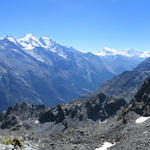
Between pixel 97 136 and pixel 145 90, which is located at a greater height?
pixel 145 90

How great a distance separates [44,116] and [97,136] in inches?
2684

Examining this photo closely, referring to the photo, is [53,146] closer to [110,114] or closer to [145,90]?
[145,90]

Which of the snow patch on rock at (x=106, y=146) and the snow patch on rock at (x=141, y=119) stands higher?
the snow patch on rock at (x=141, y=119)

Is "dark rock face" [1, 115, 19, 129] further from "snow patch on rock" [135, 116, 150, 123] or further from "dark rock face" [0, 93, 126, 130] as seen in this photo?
"snow patch on rock" [135, 116, 150, 123]

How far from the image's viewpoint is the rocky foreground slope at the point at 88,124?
2888 inches

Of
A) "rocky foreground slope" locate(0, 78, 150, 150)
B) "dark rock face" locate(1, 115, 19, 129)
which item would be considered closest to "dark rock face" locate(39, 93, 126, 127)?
"rocky foreground slope" locate(0, 78, 150, 150)

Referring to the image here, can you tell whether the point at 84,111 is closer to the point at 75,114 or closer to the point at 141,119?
the point at 75,114

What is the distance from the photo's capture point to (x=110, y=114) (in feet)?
460

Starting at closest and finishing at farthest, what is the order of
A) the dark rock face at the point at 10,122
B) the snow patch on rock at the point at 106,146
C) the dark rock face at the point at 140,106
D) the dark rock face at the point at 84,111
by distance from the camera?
the snow patch on rock at the point at 106,146
the dark rock face at the point at 140,106
the dark rock face at the point at 84,111
the dark rock face at the point at 10,122

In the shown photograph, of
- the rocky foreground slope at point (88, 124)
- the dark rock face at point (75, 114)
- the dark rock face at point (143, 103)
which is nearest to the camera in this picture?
the rocky foreground slope at point (88, 124)

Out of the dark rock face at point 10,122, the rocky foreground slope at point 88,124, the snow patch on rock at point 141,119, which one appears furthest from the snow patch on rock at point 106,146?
the dark rock face at point 10,122

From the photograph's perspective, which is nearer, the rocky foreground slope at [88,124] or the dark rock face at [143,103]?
the rocky foreground slope at [88,124]

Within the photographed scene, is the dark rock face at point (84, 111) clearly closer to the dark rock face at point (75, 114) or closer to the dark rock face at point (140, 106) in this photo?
the dark rock face at point (75, 114)

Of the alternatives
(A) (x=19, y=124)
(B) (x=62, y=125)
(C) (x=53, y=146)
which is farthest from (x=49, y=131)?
(C) (x=53, y=146)
